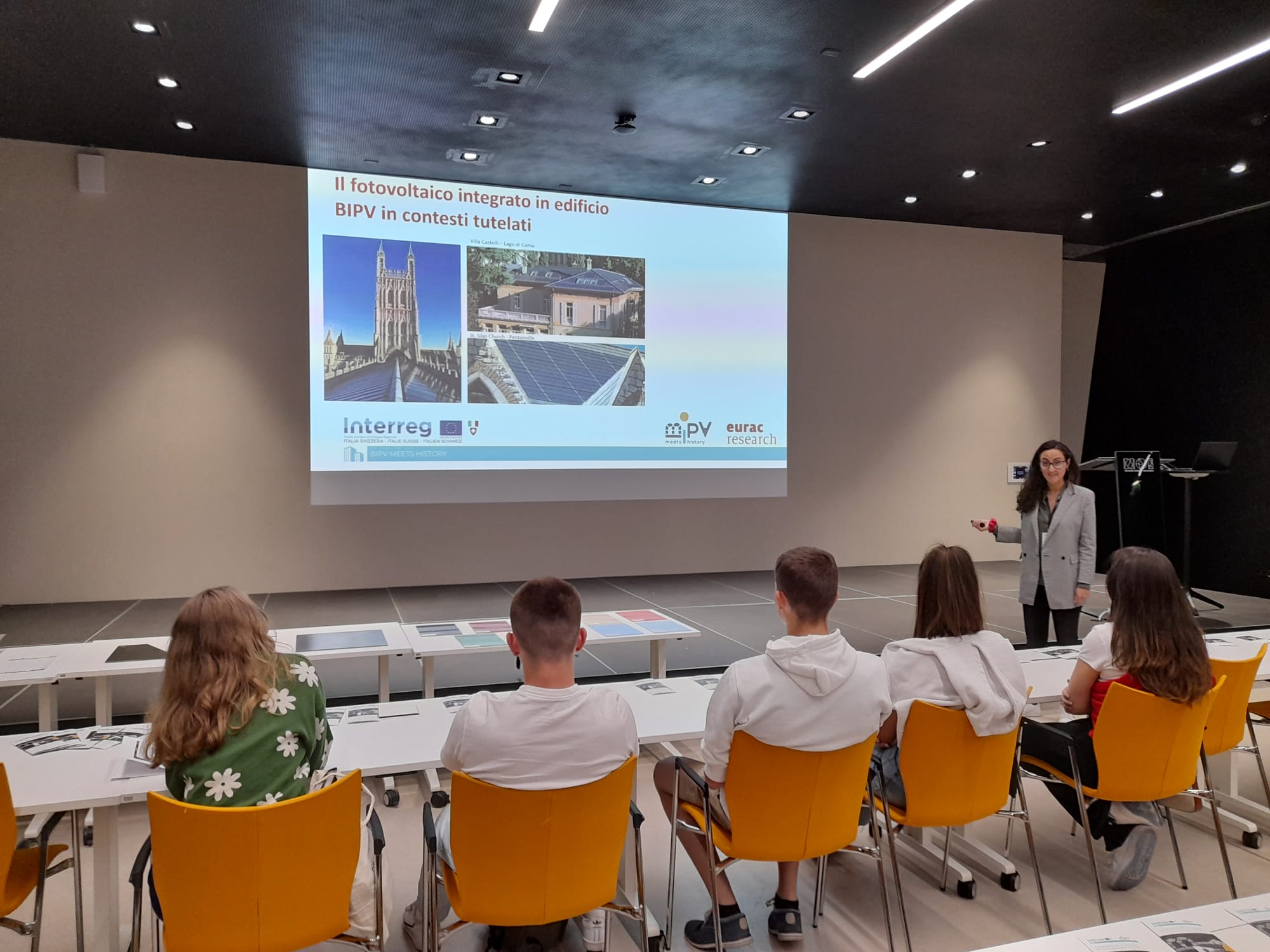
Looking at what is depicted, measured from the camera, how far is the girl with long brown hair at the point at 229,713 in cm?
172

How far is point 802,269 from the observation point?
339 inches

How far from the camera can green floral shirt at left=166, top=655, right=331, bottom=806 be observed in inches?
68.1

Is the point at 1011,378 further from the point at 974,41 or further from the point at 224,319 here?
the point at 224,319

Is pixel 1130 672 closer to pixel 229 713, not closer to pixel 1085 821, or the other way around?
pixel 1085 821

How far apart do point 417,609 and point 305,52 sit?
12.8 ft

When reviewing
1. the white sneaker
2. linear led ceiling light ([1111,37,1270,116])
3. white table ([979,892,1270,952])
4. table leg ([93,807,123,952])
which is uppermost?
linear led ceiling light ([1111,37,1270,116])

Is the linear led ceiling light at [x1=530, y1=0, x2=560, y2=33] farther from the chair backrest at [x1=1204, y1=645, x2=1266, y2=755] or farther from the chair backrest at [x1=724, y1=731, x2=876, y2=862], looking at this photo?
the chair backrest at [x1=1204, y1=645, x2=1266, y2=755]

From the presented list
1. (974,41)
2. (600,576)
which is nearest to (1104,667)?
(974,41)

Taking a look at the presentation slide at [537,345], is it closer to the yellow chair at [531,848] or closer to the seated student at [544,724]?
the seated student at [544,724]

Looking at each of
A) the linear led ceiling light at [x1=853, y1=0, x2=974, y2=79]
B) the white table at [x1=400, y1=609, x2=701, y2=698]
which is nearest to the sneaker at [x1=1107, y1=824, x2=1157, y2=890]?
the white table at [x1=400, y1=609, x2=701, y2=698]

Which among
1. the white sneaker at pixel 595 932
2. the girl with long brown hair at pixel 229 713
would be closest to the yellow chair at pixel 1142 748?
the white sneaker at pixel 595 932

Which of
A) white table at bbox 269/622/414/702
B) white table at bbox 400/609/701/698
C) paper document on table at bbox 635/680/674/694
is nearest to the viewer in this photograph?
paper document on table at bbox 635/680/674/694

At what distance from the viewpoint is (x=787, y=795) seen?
2.07 m

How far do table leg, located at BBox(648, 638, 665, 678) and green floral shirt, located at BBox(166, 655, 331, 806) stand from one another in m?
2.17
